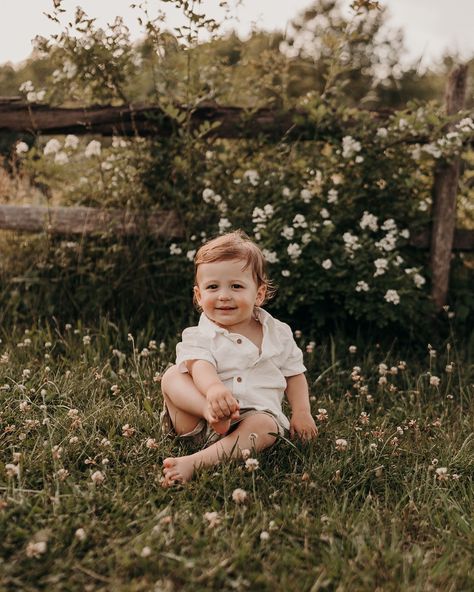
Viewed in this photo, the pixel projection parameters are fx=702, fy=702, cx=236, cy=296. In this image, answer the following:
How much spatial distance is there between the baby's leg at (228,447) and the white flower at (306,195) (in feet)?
7.04

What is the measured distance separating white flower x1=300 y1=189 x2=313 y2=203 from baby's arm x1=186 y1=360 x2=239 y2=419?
6.84 ft

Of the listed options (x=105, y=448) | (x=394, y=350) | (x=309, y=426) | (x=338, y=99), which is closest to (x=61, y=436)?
(x=105, y=448)

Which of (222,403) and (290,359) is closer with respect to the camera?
(222,403)

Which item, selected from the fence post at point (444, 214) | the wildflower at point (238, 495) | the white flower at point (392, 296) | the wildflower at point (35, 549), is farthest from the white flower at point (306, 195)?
the wildflower at point (35, 549)

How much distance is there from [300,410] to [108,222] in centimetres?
239

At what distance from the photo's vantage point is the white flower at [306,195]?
4770mm

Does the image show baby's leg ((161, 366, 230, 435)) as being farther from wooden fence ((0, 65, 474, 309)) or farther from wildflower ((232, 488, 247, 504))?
wooden fence ((0, 65, 474, 309))

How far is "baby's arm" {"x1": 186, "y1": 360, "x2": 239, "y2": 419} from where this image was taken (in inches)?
109

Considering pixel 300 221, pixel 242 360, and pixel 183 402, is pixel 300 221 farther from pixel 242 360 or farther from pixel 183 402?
pixel 183 402

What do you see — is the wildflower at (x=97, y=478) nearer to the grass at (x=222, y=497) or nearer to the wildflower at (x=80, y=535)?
the grass at (x=222, y=497)

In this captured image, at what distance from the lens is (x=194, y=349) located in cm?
308

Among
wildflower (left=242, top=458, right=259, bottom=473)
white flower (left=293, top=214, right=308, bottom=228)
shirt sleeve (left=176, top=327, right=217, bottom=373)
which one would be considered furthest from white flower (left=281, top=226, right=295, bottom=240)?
wildflower (left=242, top=458, right=259, bottom=473)

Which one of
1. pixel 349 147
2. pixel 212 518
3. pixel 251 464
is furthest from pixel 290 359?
pixel 349 147

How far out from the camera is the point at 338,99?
5.54 metres
